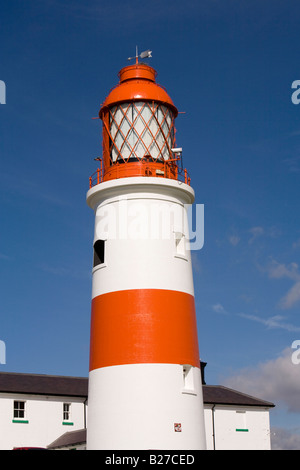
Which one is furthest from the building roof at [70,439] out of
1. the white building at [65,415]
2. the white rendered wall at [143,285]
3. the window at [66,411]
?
the white rendered wall at [143,285]

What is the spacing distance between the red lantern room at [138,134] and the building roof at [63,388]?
70.7ft

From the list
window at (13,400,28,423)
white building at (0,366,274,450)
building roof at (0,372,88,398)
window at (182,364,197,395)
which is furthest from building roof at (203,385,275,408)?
window at (182,364,197,395)

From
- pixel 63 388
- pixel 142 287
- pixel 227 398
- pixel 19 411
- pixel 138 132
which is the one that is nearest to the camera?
pixel 142 287

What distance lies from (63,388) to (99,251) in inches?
862

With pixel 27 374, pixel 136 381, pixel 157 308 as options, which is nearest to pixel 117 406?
pixel 136 381

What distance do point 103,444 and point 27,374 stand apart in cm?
2540

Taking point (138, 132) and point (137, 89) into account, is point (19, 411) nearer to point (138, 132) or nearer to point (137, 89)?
point (138, 132)

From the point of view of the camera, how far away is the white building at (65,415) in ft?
156

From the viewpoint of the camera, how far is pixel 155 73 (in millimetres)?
33000

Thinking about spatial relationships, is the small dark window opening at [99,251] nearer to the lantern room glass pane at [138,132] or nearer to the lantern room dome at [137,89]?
the lantern room glass pane at [138,132]

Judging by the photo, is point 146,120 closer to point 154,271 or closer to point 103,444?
point 154,271

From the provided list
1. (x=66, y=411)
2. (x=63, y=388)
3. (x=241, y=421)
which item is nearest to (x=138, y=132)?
(x=66, y=411)

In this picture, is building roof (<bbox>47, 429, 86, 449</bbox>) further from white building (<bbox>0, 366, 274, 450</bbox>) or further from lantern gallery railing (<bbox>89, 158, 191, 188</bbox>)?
lantern gallery railing (<bbox>89, 158, 191, 188</bbox>)

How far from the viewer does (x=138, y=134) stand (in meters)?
30.8
